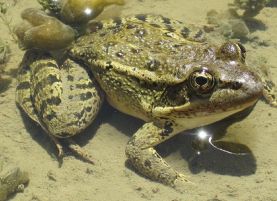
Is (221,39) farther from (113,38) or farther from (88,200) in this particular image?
(88,200)

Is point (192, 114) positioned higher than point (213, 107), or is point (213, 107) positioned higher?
point (213, 107)

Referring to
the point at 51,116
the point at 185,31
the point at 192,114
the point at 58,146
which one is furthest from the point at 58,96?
the point at 185,31

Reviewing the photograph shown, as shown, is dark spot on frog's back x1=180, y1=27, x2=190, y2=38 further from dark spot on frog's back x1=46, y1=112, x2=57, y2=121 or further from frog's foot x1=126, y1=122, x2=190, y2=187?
dark spot on frog's back x1=46, y1=112, x2=57, y2=121

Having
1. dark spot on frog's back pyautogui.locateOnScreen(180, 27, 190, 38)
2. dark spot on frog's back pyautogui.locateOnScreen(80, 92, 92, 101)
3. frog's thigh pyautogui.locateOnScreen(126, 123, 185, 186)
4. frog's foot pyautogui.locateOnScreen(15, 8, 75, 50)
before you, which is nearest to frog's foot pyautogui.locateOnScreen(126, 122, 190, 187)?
frog's thigh pyautogui.locateOnScreen(126, 123, 185, 186)

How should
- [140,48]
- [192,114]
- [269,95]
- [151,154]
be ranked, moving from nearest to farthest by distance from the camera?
[192,114]
[151,154]
[140,48]
[269,95]

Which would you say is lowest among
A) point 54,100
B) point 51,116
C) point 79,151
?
point 79,151

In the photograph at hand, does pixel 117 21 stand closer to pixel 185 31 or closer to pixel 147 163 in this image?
pixel 185 31

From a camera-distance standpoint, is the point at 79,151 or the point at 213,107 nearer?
the point at 213,107
